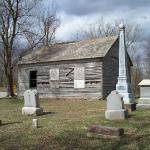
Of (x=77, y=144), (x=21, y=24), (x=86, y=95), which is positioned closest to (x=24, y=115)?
(x=77, y=144)

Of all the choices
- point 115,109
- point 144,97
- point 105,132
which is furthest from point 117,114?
point 105,132

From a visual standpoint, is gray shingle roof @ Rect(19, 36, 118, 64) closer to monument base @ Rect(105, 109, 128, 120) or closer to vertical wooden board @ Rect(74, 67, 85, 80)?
vertical wooden board @ Rect(74, 67, 85, 80)

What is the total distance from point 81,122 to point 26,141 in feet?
10.8

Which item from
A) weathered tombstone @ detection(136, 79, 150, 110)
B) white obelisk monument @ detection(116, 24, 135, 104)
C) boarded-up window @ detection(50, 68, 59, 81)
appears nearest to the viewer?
weathered tombstone @ detection(136, 79, 150, 110)

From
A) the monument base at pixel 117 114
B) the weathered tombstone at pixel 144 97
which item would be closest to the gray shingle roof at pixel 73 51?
the weathered tombstone at pixel 144 97

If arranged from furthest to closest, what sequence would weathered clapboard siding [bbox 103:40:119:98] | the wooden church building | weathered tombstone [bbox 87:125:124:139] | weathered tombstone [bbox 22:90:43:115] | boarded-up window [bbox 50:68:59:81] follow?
1. boarded-up window [bbox 50:68:59:81]
2. weathered clapboard siding [bbox 103:40:119:98]
3. the wooden church building
4. weathered tombstone [bbox 22:90:43:115]
5. weathered tombstone [bbox 87:125:124:139]

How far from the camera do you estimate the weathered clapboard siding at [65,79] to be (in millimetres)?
26703

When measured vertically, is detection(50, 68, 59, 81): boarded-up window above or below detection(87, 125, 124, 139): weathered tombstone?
above

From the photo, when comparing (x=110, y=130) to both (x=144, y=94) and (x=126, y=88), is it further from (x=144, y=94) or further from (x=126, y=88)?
(x=126, y=88)

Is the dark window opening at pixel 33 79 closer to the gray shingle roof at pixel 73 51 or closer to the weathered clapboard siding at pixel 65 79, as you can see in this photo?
the weathered clapboard siding at pixel 65 79

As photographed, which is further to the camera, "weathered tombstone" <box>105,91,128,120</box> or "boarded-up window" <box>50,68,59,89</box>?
"boarded-up window" <box>50,68,59,89</box>

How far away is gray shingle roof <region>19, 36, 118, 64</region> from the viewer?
27062 millimetres

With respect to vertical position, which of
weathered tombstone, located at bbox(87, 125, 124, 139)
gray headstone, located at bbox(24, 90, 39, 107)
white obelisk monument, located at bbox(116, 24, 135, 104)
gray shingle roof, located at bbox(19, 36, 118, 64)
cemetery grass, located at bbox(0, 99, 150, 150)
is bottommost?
cemetery grass, located at bbox(0, 99, 150, 150)

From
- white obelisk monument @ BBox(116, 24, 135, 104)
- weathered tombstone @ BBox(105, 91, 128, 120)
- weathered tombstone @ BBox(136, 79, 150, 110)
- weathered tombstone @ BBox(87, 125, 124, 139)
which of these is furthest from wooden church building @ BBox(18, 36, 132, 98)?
weathered tombstone @ BBox(87, 125, 124, 139)
